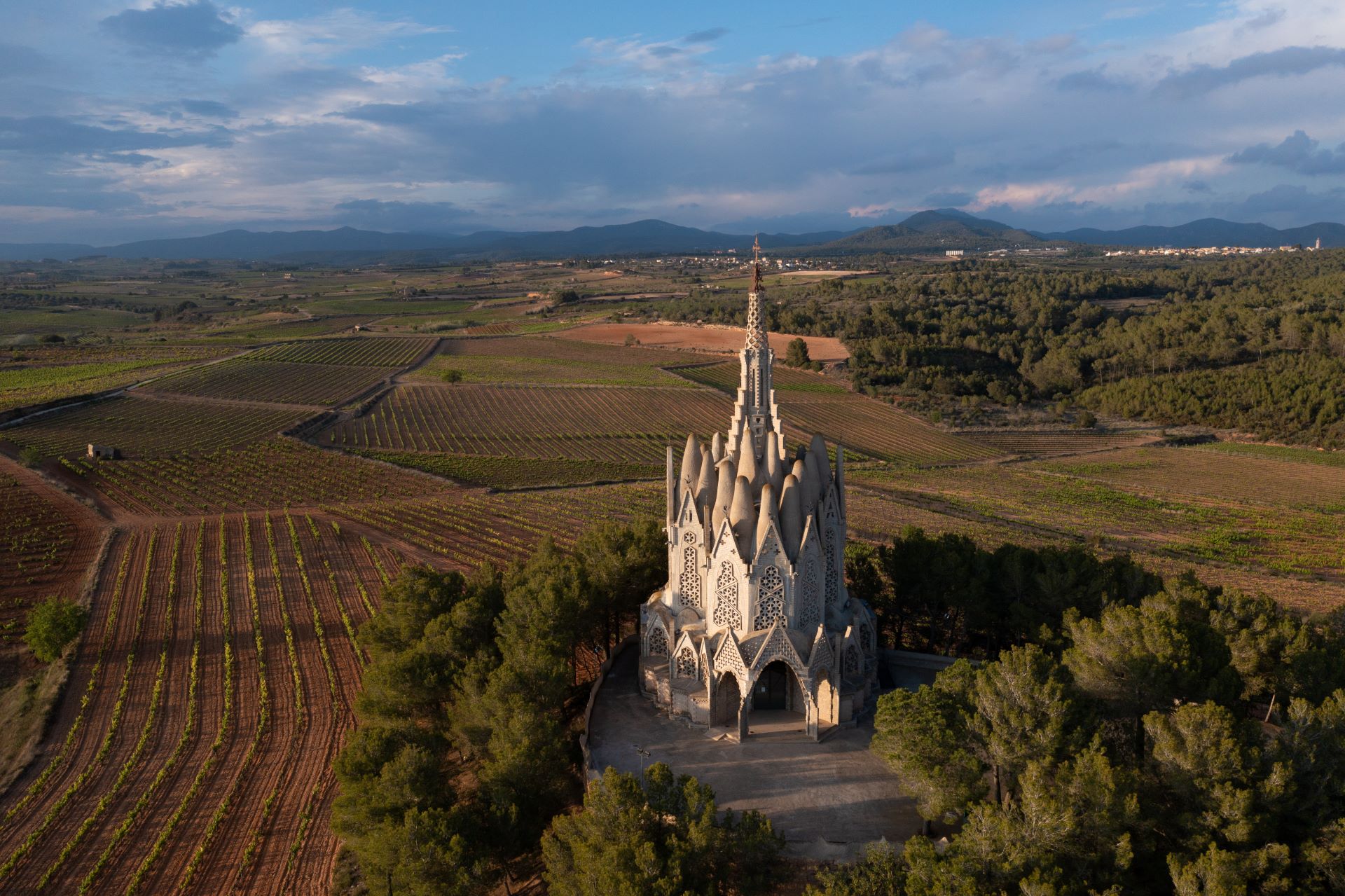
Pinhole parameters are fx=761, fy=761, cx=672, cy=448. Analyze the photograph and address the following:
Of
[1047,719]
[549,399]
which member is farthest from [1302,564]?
[549,399]

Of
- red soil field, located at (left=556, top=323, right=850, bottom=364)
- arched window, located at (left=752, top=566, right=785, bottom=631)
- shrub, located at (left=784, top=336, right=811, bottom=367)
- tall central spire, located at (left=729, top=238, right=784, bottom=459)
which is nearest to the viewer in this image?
arched window, located at (left=752, top=566, right=785, bottom=631)

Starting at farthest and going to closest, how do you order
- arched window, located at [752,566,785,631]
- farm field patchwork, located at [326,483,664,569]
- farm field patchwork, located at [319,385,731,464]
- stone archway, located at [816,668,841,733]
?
farm field patchwork, located at [319,385,731,464] → farm field patchwork, located at [326,483,664,569] → stone archway, located at [816,668,841,733] → arched window, located at [752,566,785,631]

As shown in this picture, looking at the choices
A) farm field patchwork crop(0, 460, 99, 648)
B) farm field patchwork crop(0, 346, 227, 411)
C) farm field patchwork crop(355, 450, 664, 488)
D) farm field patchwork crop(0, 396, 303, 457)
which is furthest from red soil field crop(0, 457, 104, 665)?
farm field patchwork crop(0, 346, 227, 411)

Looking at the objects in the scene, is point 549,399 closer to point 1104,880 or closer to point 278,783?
point 278,783

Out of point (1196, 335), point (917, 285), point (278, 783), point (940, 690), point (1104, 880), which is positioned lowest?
point (278, 783)

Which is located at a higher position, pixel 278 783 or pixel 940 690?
pixel 940 690

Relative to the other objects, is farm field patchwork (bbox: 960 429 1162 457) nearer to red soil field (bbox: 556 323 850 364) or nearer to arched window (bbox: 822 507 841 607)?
red soil field (bbox: 556 323 850 364)
